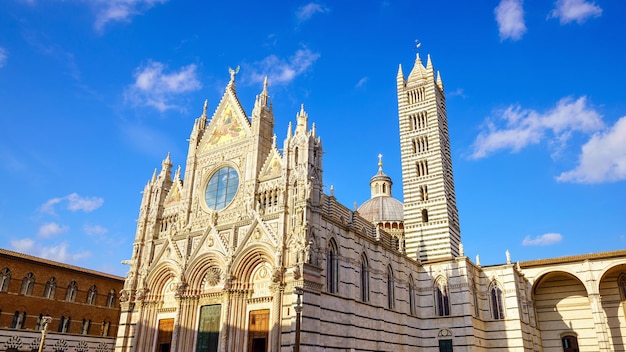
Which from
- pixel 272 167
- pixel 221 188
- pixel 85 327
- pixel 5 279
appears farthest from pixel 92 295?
pixel 272 167

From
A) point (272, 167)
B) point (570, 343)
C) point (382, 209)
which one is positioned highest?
point (382, 209)

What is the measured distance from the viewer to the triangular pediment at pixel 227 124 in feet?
102

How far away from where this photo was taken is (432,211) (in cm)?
3844

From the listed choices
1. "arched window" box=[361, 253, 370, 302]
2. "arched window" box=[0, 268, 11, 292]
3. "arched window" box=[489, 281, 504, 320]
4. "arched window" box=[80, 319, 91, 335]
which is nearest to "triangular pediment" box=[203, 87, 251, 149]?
"arched window" box=[361, 253, 370, 302]

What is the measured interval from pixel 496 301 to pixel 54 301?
1194 inches

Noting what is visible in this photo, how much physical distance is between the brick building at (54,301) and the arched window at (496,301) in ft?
90.8

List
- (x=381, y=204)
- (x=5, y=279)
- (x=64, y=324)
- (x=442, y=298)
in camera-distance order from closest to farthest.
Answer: (x=5, y=279), (x=64, y=324), (x=442, y=298), (x=381, y=204)

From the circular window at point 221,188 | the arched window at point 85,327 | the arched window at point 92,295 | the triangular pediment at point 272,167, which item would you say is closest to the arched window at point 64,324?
the arched window at point 85,327

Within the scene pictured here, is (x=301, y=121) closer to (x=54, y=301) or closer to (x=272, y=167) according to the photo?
(x=272, y=167)

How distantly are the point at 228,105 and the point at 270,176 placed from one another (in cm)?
762

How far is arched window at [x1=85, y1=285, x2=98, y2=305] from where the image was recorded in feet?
116

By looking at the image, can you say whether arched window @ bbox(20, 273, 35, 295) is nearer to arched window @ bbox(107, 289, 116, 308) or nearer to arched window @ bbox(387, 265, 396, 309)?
arched window @ bbox(107, 289, 116, 308)

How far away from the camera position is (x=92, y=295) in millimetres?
35531

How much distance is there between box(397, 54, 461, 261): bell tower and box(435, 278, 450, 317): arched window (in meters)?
2.85
